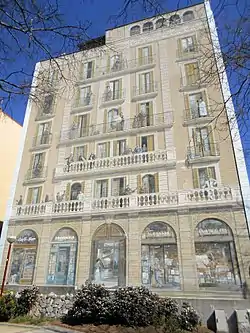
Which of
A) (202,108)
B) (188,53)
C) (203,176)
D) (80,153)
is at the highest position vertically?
(188,53)

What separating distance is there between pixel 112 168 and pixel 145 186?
2.57 meters

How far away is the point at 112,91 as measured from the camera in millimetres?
20516

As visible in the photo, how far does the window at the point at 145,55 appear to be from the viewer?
20.6 m

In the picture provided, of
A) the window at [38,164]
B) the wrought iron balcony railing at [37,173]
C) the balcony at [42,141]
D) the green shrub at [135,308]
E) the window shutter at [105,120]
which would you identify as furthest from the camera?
the balcony at [42,141]

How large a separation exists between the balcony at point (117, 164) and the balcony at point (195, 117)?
8.59ft

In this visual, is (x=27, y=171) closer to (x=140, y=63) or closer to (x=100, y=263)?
(x=100, y=263)

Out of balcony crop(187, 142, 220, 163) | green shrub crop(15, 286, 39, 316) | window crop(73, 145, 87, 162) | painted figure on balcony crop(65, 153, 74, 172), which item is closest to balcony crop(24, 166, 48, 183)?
painted figure on balcony crop(65, 153, 74, 172)

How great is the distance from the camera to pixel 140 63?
68.0 ft

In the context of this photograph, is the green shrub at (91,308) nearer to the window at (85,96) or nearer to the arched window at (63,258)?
the arched window at (63,258)

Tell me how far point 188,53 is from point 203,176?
980 centimetres

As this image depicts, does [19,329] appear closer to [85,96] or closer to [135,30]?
[85,96]

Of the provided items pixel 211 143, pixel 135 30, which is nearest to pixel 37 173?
pixel 211 143

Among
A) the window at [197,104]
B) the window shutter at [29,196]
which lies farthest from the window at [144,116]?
the window shutter at [29,196]

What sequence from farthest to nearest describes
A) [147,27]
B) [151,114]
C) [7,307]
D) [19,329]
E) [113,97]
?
1. [147,27]
2. [113,97]
3. [151,114]
4. [7,307]
5. [19,329]
